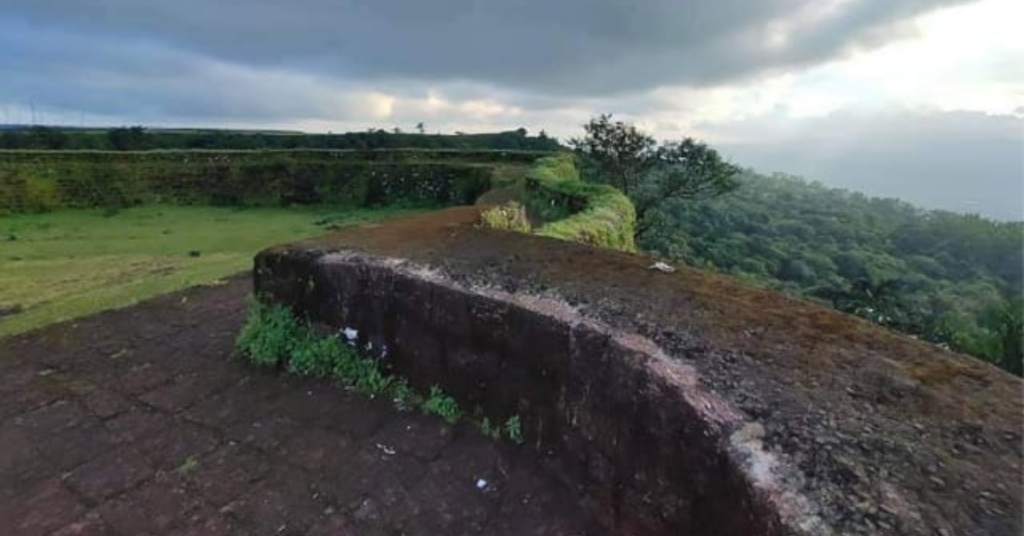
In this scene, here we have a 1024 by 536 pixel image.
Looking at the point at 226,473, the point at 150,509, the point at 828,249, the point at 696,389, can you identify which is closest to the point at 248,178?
the point at 226,473

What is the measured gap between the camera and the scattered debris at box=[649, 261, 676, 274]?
3.10 metres

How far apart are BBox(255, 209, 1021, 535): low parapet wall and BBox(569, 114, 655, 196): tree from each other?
16912 mm

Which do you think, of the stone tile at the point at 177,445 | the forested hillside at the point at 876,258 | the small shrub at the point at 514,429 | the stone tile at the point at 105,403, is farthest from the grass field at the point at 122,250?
the forested hillside at the point at 876,258

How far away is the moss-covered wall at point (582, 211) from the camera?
567 centimetres

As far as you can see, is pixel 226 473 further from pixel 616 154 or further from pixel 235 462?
pixel 616 154

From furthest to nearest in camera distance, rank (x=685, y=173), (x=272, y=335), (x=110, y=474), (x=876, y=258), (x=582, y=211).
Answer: (x=876, y=258) → (x=685, y=173) → (x=582, y=211) → (x=272, y=335) → (x=110, y=474)

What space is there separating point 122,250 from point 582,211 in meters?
7.91

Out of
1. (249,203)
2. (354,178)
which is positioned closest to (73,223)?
(249,203)

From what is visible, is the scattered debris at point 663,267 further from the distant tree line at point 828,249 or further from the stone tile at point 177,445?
the distant tree line at point 828,249

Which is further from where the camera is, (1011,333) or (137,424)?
(1011,333)

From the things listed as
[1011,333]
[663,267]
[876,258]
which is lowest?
[876,258]

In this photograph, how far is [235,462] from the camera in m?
3.16

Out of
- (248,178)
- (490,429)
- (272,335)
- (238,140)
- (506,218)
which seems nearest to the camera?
(490,429)

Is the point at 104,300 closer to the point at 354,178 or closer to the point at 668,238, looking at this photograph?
the point at 354,178
